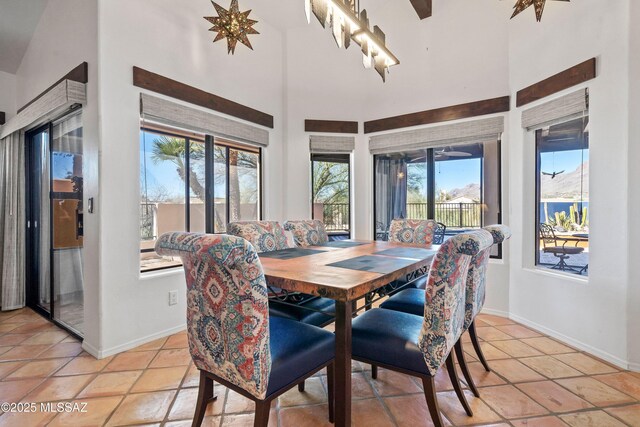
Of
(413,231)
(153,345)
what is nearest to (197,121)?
(153,345)

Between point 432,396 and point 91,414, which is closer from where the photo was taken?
point 432,396

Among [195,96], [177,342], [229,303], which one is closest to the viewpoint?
[229,303]

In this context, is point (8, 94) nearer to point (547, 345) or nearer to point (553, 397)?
point (553, 397)

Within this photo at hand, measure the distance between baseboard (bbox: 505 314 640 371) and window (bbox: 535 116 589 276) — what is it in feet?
1.84

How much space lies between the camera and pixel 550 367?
2180 mm

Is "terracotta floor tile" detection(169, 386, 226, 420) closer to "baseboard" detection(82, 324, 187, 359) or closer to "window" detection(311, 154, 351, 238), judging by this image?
"baseboard" detection(82, 324, 187, 359)

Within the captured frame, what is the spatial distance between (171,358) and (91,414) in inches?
25.7

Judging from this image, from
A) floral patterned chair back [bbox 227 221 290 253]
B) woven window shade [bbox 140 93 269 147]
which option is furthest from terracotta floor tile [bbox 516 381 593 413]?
woven window shade [bbox 140 93 269 147]

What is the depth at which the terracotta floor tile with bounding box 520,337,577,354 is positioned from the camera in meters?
2.43

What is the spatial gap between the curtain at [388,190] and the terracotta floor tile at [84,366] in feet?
10.8

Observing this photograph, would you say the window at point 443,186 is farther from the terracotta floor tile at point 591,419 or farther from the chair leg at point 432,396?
the chair leg at point 432,396

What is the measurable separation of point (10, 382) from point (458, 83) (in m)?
4.74

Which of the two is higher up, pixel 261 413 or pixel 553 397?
pixel 261 413

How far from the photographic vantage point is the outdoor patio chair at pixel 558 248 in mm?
2768
